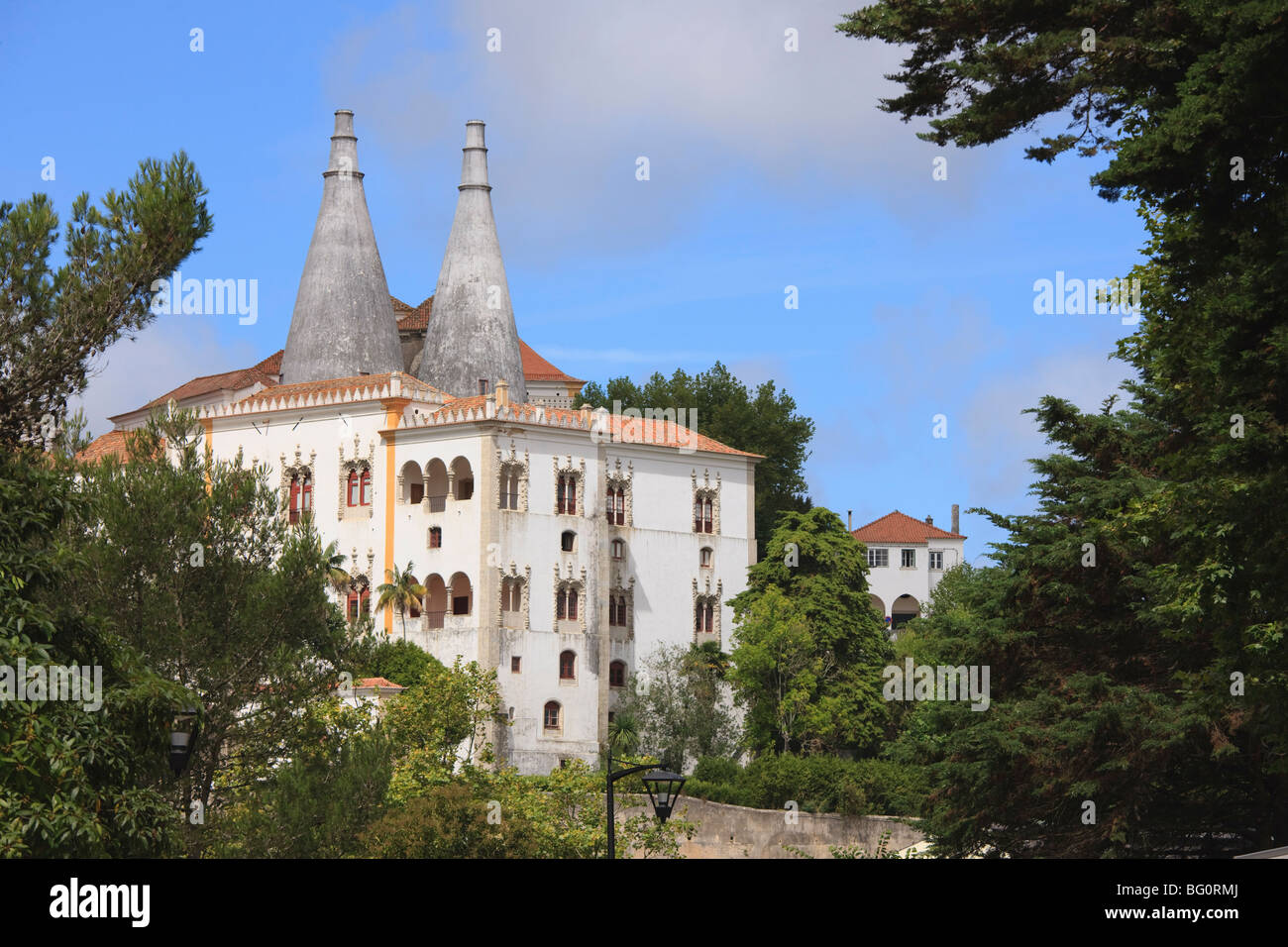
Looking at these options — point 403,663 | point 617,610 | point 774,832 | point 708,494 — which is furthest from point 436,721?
point 708,494

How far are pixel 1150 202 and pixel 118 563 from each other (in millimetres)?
19393

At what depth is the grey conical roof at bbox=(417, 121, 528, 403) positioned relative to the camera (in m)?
83.1

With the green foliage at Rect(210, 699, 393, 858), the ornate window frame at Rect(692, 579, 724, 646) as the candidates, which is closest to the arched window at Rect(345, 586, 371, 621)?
the ornate window frame at Rect(692, 579, 724, 646)

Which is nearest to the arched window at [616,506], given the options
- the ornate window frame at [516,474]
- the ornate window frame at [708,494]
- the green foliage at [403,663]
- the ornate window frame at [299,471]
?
the ornate window frame at [708,494]

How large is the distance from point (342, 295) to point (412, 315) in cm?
814

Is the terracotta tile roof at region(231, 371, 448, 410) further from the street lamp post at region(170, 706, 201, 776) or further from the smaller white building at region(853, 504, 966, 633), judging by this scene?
the street lamp post at region(170, 706, 201, 776)

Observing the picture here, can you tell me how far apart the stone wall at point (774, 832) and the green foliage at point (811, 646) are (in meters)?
7.95

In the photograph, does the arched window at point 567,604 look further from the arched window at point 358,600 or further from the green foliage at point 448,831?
the green foliage at point 448,831

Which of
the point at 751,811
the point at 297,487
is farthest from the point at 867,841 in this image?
the point at 297,487

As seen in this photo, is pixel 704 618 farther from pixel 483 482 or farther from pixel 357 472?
pixel 357 472

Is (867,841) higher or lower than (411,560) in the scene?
lower
